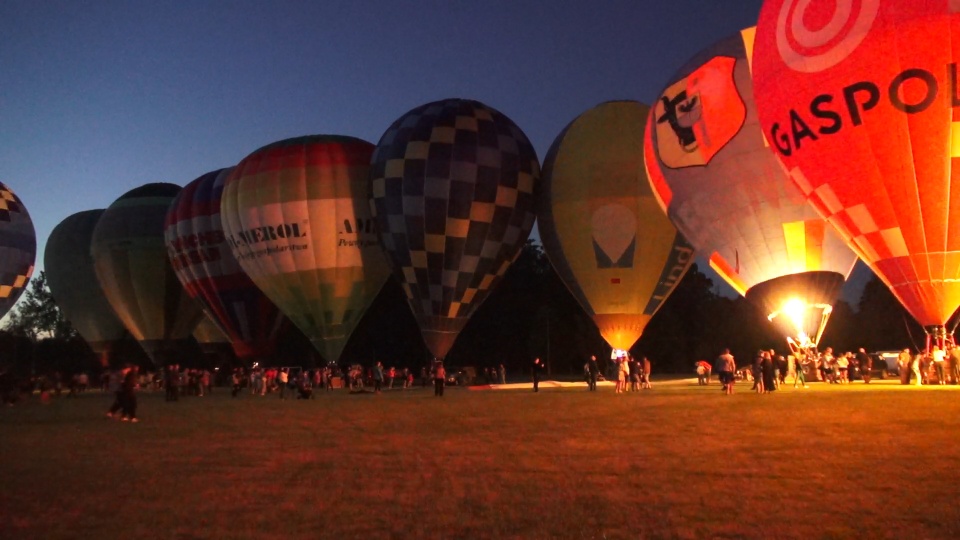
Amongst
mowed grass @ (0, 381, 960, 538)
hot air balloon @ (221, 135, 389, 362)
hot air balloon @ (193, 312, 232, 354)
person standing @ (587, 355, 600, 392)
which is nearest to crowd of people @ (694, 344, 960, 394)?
person standing @ (587, 355, 600, 392)

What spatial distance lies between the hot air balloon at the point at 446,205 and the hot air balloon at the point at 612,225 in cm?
142

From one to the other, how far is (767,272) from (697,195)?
2554 millimetres

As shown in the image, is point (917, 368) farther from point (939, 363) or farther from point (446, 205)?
point (446, 205)

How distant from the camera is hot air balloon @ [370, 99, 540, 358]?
82.1 ft

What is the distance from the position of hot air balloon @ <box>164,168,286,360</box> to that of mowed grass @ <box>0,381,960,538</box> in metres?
18.2

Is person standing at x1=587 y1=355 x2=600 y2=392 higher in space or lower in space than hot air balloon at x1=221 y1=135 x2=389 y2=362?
lower

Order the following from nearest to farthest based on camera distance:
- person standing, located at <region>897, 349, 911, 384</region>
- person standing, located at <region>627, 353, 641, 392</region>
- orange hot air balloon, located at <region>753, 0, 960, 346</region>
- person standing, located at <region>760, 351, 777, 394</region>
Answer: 1. orange hot air balloon, located at <region>753, 0, 960, 346</region>
2. person standing, located at <region>760, 351, 777, 394</region>
3. person standing, located at <region>897, 349, 911, 384</region>
4. person standing, located at <region>627, 353, 641, 392</region>

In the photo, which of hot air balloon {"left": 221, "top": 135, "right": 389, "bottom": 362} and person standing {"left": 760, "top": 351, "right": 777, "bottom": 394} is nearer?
person standing {"left": 760, "top": 351, "right": 777, "bottom": 394}

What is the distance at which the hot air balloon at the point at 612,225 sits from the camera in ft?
82.7

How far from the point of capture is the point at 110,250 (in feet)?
117

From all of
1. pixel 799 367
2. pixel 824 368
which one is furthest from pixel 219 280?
pixel 824 368

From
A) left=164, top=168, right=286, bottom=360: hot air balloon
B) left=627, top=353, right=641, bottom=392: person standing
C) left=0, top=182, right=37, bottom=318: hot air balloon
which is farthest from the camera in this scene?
left=0, top=182, right=37, bottom=318: hot air balloon

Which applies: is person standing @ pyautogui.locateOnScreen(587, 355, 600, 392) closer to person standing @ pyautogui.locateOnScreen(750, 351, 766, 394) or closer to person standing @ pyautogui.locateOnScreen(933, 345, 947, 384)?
person standing @ pyautogui.locateOnScreen(750, 351, 766, 394)

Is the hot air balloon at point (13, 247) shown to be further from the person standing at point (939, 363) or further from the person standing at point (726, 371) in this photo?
the person standing at point (939, 363)
